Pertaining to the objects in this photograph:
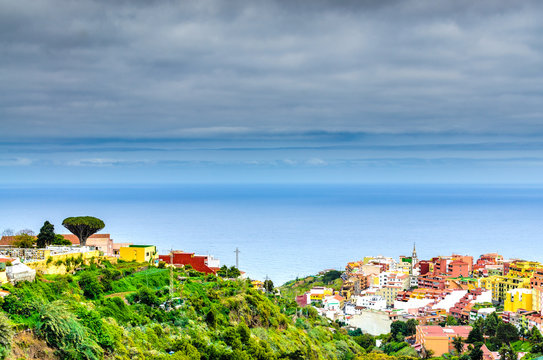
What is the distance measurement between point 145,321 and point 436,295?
117ft

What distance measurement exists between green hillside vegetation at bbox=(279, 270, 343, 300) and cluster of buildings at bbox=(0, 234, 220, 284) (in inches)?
712

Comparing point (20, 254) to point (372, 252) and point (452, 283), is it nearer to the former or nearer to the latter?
point (452, 283)

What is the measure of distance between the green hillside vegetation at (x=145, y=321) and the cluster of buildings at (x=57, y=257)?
21.3 inches

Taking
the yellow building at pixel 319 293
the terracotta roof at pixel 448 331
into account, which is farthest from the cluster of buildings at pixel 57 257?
the yellow building at pixel 319 293

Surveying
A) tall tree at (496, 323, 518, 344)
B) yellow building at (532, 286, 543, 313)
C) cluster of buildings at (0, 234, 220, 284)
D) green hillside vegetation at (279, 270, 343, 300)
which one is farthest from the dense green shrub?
green hillside vegetation at (279, 270, 343, 300)

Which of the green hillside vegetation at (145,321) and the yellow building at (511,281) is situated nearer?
the green hillside vegetation at (145,321)

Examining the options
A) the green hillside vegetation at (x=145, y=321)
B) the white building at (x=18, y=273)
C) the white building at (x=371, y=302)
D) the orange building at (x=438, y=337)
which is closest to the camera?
the green hillside vegetation at (x=145, y=321)

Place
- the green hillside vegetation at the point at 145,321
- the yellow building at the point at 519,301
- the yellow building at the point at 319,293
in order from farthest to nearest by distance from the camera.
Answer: the yellow building at the point at 319,293
the yellow building at the point at 519,301
the green hillside vegetation at the point at 145,321

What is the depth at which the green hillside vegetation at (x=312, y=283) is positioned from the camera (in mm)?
47506

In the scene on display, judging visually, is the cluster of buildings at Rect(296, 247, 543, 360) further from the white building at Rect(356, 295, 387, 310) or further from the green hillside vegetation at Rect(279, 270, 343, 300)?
the green hillside vegetation at Rect(279, 270, 343, 300)

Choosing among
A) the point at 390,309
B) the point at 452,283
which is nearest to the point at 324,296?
the point at 390,309

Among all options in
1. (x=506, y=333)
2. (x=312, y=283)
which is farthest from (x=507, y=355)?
(x=312, y=283)

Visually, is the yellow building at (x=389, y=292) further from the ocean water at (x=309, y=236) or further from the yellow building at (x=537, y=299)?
the yellow building at (x=537, y=299)

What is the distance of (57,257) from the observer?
1738 cm
